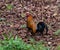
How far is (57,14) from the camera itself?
36.9ft

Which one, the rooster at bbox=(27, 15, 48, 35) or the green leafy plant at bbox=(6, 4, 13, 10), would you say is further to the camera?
the green leafy plant at bbox=(6, 4, 13, 10)

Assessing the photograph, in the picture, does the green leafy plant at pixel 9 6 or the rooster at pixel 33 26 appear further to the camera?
the green leafy plant at pixel 9 6

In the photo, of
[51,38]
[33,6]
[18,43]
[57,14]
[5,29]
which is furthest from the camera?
[33,6]

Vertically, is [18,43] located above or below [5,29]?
above

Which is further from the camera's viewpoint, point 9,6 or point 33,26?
point 9,6

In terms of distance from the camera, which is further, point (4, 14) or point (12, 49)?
point (4, 14)

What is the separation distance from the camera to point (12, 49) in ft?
19.9

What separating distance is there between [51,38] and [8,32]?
5.10ft

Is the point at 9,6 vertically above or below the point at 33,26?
above

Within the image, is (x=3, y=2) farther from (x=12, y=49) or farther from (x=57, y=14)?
(x=12, y=49)

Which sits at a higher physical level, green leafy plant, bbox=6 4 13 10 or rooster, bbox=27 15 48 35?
green leafy plant, bbox=6 4 13 10

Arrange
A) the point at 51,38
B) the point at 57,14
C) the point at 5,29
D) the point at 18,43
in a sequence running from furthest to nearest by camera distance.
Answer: the point at 57,14 < the point at 5,29 < the point at 51,38 < the point at 18,43

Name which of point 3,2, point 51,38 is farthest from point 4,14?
point 51,38

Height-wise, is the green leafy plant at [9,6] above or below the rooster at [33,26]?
above
